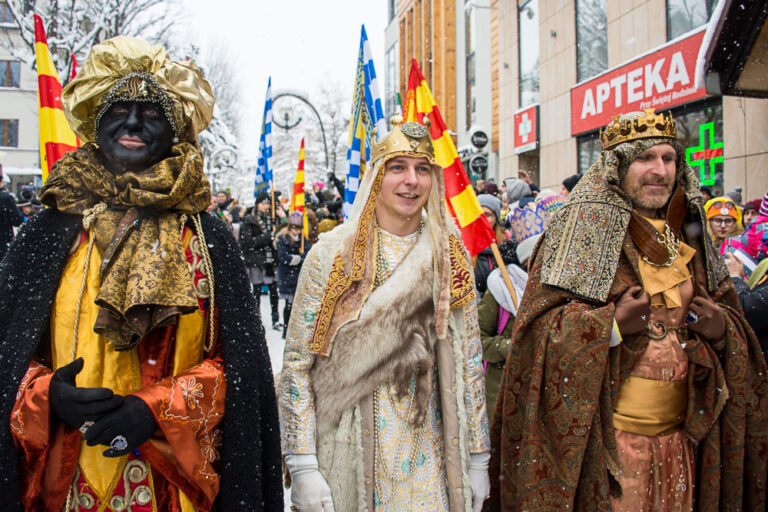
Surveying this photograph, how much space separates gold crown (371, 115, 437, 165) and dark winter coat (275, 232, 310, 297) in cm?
601

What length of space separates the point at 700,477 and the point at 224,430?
2134mm

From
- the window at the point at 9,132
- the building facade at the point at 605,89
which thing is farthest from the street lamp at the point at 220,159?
the window at the point at 9,132

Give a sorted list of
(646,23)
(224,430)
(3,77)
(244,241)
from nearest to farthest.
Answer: (224,430)
(244,241)
(646,23)
(3,77)

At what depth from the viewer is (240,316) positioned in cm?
185

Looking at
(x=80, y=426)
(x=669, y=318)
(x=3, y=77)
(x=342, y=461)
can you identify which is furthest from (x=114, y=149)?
(x=3, y=77)

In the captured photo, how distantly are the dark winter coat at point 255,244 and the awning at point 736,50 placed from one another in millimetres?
6755

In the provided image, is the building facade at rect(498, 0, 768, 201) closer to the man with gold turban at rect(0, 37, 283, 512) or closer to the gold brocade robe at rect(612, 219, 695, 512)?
the gold brocade robe at rect(612, 219, 695, 512)

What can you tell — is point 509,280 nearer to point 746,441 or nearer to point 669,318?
point 669,318

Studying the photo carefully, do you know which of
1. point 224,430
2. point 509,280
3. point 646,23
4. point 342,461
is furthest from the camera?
point 646,23

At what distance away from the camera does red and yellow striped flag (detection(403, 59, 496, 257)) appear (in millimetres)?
3549

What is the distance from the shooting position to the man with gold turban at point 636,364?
2436mm

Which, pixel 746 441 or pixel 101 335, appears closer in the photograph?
pixel 101 335

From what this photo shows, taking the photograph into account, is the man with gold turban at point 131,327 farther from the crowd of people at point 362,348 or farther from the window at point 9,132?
the window at point 9,132

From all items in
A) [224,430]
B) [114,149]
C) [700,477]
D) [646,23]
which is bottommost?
[700,477]
